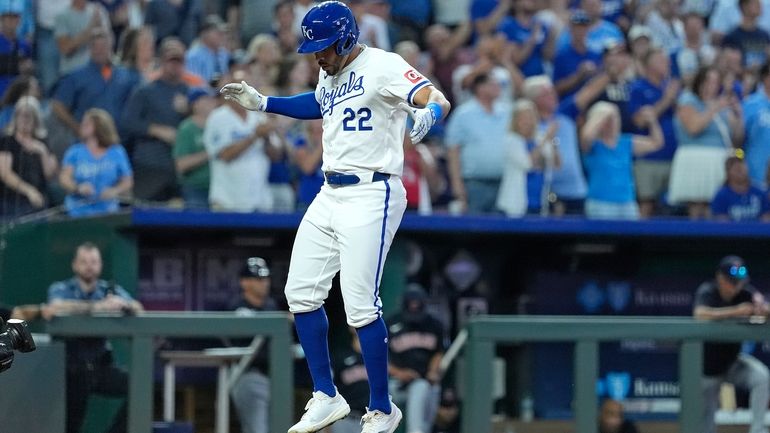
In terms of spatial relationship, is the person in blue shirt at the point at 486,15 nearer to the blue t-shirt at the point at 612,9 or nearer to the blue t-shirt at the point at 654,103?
the blue t-shirt at the point at 612,9

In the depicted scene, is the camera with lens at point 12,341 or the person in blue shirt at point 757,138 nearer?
the camera with lens at point 12,341

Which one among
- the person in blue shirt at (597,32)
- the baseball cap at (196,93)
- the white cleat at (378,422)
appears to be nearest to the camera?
the white cleat at (378,422)

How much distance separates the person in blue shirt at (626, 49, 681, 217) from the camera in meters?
12.0

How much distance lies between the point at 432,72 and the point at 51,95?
3.31 m

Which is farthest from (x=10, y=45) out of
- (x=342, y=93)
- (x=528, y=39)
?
(x=528, y=39)

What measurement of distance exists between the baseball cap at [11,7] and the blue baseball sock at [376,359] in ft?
13.8

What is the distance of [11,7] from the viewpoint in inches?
375

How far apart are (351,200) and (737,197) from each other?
6.34 m

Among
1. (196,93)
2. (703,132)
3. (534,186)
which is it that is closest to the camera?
(196,93)

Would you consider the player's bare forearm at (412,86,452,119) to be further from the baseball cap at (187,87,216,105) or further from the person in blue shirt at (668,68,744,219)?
the person in blue shirt at (668,68,744,219)

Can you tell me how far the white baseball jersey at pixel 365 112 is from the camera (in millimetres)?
6188

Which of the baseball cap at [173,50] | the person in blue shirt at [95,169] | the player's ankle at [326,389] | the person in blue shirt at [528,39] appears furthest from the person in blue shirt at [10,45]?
the person in blue shirt at [528,39]

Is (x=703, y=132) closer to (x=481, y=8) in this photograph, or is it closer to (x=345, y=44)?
(x=481, y=8)

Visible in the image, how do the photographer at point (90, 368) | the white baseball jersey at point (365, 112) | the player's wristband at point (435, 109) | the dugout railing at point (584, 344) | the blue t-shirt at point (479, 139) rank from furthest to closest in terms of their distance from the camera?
the blue t-shirt at point (479, 139) → the dugout railing at point (584, 344) → the photographer at point (90, 368) → the white baseball jersey at point (365, 112) → the player's wristband at point (435, 109)
